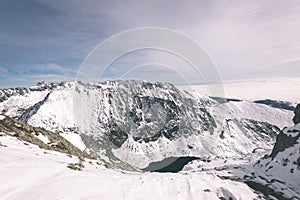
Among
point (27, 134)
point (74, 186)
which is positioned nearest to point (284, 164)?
point (27, 134)

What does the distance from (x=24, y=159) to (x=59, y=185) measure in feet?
25.1

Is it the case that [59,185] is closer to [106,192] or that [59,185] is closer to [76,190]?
[76,190]

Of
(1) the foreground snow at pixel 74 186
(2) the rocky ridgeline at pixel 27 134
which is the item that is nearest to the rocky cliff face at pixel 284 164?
(1) the foreground snow at pixel 74 186

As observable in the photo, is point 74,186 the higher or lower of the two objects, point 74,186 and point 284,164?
the higher

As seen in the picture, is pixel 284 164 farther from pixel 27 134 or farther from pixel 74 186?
pixel 74 186

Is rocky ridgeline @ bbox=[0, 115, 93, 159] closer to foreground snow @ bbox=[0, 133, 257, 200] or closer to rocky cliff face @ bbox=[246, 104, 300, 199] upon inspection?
foreground snow @ bbox=[0, 133, 257, 200]

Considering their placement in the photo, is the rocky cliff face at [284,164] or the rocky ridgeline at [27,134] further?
the rocky cliff face at [284,164]

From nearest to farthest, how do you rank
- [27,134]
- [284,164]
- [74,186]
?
[74,186]
[27,134]
[284,164]

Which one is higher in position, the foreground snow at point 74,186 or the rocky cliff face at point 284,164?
the foreground snow at point 74,186

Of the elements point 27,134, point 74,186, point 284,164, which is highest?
point 27,134

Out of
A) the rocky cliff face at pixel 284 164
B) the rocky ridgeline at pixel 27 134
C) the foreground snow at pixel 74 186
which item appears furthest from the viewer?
the rocky cliff face at pixel 284 164

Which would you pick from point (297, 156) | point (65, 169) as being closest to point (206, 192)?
point (65, 169)

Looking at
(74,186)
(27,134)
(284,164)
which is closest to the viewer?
(74,186)

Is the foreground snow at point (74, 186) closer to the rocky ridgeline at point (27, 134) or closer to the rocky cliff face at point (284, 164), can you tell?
the rocky ridgeline at point (27, 134)
